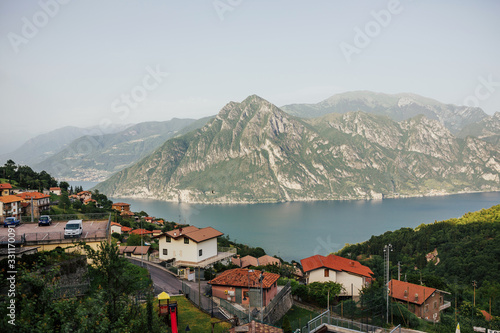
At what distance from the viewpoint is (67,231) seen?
1736 cm

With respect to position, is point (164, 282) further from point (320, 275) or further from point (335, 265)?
point (335, 265)

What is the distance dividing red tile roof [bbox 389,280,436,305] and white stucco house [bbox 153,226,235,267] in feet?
53.2

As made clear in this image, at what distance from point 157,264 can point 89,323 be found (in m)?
23.1

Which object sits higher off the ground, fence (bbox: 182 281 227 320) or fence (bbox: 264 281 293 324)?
fence (bbox: 182 281 227 320)

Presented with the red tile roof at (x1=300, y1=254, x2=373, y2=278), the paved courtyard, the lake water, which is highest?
the paved courtyard

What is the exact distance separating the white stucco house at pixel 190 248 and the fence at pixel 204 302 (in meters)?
9.75

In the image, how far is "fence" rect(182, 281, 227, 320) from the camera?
18.4m

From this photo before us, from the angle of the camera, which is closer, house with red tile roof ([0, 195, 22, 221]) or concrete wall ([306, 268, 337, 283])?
concrete wall ([306, 268, 337, 283])

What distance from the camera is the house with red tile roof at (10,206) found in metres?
44.8

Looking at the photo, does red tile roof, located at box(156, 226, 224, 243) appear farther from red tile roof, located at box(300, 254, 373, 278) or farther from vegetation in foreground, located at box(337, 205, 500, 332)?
vegetation in foreground, located at box(337, 205, 500, 332)

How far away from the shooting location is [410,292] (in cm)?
3075

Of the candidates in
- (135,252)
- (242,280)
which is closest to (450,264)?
(135,252)

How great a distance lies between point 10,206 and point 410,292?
4900 centimetres

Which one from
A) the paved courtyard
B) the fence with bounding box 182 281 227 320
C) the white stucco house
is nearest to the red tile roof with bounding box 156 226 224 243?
the white stucco house
